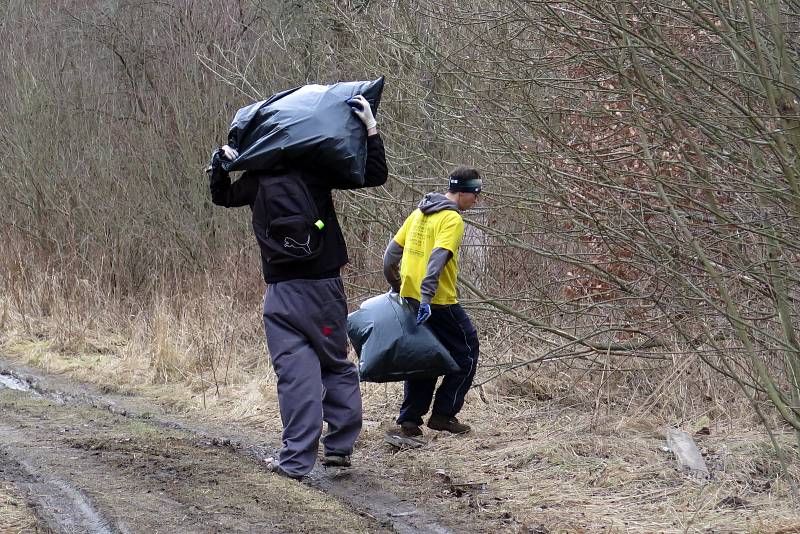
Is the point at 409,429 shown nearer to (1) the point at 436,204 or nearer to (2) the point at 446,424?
(2) the point at 446,424

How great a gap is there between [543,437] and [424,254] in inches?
55.7

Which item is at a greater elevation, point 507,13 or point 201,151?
point 507,13

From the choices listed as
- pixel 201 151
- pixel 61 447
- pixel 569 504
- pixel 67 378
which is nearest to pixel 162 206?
pixel 201 151

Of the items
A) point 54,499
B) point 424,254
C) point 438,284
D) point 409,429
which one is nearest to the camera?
point 54,499

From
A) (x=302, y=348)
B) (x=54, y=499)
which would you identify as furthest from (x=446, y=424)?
(x=54, y=499)

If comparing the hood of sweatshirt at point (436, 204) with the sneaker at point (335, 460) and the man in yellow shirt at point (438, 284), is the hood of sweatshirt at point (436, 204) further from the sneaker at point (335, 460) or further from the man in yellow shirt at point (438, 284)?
the sneaker at point (335, 460)

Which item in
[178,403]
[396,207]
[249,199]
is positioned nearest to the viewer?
[249,199]

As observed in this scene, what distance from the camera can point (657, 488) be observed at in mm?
5781

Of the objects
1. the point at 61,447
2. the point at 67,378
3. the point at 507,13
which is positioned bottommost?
the point at 67,378

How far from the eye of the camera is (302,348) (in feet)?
19.6

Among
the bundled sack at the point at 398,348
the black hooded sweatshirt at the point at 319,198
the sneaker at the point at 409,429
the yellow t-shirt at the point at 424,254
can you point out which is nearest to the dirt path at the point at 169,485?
the bundled sack at the point at 398,348

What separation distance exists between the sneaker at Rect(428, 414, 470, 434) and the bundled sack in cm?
43

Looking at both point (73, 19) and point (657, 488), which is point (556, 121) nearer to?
point (657, 488)

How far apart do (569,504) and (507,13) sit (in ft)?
13.3
